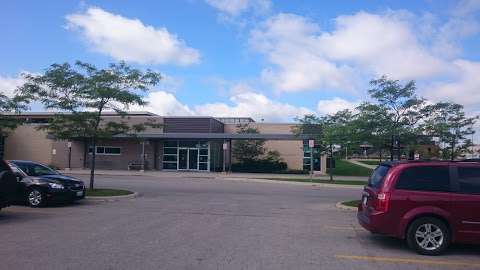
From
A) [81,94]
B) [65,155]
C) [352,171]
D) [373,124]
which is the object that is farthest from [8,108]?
[352,171]

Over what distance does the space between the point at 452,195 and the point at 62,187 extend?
11653mm

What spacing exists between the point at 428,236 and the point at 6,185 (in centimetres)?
955

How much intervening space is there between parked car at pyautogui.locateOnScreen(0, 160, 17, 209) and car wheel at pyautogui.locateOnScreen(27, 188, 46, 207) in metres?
3.07

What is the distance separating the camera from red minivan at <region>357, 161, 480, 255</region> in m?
9.40

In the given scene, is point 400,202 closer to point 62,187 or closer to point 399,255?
point 399,255

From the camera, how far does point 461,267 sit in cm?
848

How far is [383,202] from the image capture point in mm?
9570

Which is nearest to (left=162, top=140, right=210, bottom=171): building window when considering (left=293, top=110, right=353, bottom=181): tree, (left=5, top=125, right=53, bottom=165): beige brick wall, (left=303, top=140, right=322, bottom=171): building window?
(left=303, top=140, right=322, bottom=171): building window

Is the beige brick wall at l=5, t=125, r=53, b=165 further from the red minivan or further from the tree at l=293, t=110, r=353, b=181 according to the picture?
the red minivan

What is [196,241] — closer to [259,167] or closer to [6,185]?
[6,185]

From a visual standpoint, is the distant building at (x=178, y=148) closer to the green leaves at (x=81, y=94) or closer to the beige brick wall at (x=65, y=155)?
the beige brick wall at (x=65, y=155)

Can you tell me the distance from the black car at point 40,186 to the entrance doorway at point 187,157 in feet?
105

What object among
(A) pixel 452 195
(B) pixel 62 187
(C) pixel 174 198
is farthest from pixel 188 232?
(C) pixel 174 198

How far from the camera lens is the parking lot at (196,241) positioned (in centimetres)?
831
